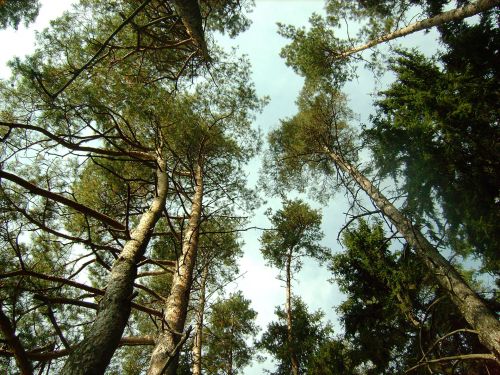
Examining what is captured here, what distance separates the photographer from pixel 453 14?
6.66 metres

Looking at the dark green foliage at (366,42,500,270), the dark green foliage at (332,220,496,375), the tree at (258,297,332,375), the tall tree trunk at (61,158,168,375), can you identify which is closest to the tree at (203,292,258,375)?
the tree at (258,297,332,375)

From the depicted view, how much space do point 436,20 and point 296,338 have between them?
447 inches

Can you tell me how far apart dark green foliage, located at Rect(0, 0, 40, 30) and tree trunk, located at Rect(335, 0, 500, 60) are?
29.0 ft

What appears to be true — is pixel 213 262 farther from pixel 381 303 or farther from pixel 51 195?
pixel 51 195

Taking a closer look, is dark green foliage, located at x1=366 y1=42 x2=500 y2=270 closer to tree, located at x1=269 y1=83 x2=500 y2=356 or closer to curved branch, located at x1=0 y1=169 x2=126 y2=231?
tree, located at x1=269 y1=83 x2=500 y2=356

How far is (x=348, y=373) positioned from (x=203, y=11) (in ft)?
34.7

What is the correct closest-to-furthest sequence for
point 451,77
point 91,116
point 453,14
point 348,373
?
1. point 91,116
2. point 453,14
3. point 451,77
4. point 348,373

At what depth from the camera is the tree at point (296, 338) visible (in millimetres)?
11836

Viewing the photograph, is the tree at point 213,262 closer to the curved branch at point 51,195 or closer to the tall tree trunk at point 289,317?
the tall tree trunk at point 289,317

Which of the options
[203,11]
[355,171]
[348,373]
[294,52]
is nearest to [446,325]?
[348,373]

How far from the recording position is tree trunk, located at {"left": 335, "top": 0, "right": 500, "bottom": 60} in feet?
19.3

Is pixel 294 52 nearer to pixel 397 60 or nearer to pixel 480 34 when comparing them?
pixel 397 60

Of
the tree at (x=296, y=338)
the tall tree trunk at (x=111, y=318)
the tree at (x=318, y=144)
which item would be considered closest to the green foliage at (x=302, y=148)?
the tree at (x=318, y=144)

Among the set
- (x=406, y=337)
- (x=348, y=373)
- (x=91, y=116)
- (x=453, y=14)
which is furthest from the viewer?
(x=348, y=373)
